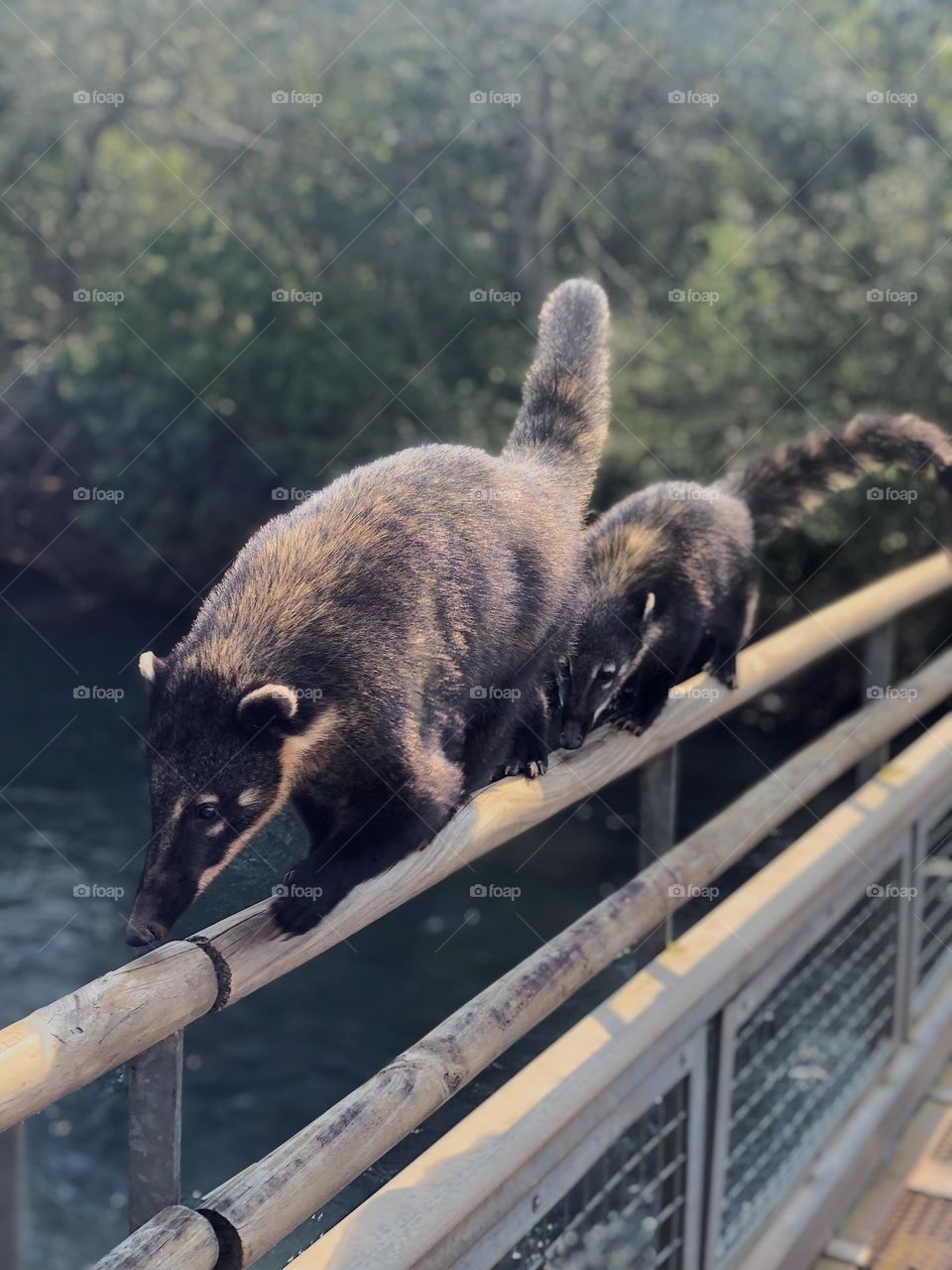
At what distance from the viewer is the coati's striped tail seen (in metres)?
2.45

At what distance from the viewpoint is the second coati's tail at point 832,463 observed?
302cm

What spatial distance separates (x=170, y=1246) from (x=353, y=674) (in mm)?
829

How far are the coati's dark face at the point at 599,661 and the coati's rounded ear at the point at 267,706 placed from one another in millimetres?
621

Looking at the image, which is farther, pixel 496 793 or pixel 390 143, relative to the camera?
pixel 390 143

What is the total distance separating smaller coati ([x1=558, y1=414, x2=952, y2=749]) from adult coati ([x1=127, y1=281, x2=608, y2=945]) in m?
0.25

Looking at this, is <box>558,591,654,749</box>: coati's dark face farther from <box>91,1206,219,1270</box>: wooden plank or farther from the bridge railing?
<box>91,1206,219,1270</box>: wooden plank

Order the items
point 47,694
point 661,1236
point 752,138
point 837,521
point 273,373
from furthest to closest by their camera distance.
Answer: point 752,138, point 273,373, point 47,694, point 837,521, point 661,1236

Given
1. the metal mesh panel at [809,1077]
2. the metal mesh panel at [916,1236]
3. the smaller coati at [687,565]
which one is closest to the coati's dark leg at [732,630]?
the smaller coati at [687,565]

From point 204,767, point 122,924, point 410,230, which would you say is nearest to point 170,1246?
point 204,767

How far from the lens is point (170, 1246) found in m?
1.30

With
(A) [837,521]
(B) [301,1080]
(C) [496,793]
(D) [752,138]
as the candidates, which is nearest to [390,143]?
(D) [752,138]

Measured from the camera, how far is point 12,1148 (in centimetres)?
117

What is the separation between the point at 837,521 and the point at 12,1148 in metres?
8.25

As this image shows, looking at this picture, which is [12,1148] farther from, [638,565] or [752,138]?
[752,138]
